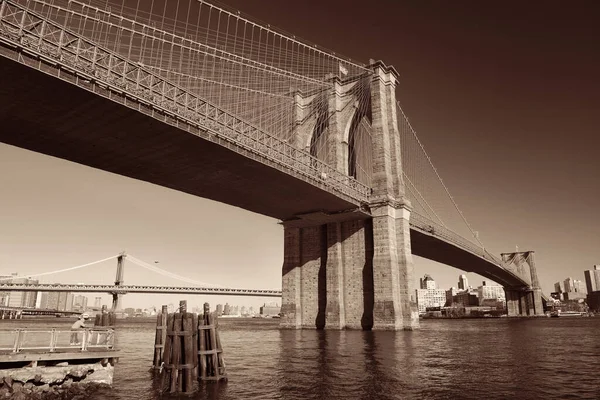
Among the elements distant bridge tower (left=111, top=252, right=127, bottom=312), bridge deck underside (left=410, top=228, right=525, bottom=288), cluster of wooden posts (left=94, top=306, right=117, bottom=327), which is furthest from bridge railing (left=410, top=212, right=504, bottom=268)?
distant bridge tower (left=111, top=252, right=127, bottom=312)

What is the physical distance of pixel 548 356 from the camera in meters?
21.3

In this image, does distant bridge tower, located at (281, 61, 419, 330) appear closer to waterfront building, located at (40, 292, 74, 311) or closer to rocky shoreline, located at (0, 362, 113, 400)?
rocky shoreline, located at (0, 362, 113, 400)

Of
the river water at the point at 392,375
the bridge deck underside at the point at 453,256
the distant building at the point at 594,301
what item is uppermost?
the bridge deck underside at the point at 453,256

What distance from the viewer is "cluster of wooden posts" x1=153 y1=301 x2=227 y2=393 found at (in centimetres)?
1300

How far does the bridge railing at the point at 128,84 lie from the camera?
1880 cm

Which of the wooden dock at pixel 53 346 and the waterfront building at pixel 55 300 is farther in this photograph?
the waterfront building at pixel 55 300

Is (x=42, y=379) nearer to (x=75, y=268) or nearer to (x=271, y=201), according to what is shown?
(x=271, y=201)

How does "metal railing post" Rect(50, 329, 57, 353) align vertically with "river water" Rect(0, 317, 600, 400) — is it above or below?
above

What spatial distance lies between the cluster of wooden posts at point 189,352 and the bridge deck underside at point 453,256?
35.3 meters

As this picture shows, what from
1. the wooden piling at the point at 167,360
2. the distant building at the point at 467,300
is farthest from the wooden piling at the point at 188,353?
the distant building at the point at 467,300

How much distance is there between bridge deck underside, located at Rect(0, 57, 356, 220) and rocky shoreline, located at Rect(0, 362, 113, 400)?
540 inches

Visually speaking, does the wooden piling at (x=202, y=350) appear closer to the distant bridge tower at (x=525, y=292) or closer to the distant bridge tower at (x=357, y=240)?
the distant bridge tower at (x=357, y=240)

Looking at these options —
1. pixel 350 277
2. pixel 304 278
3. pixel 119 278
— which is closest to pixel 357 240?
pixel 350 277

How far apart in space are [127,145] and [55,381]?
18.5 metres
